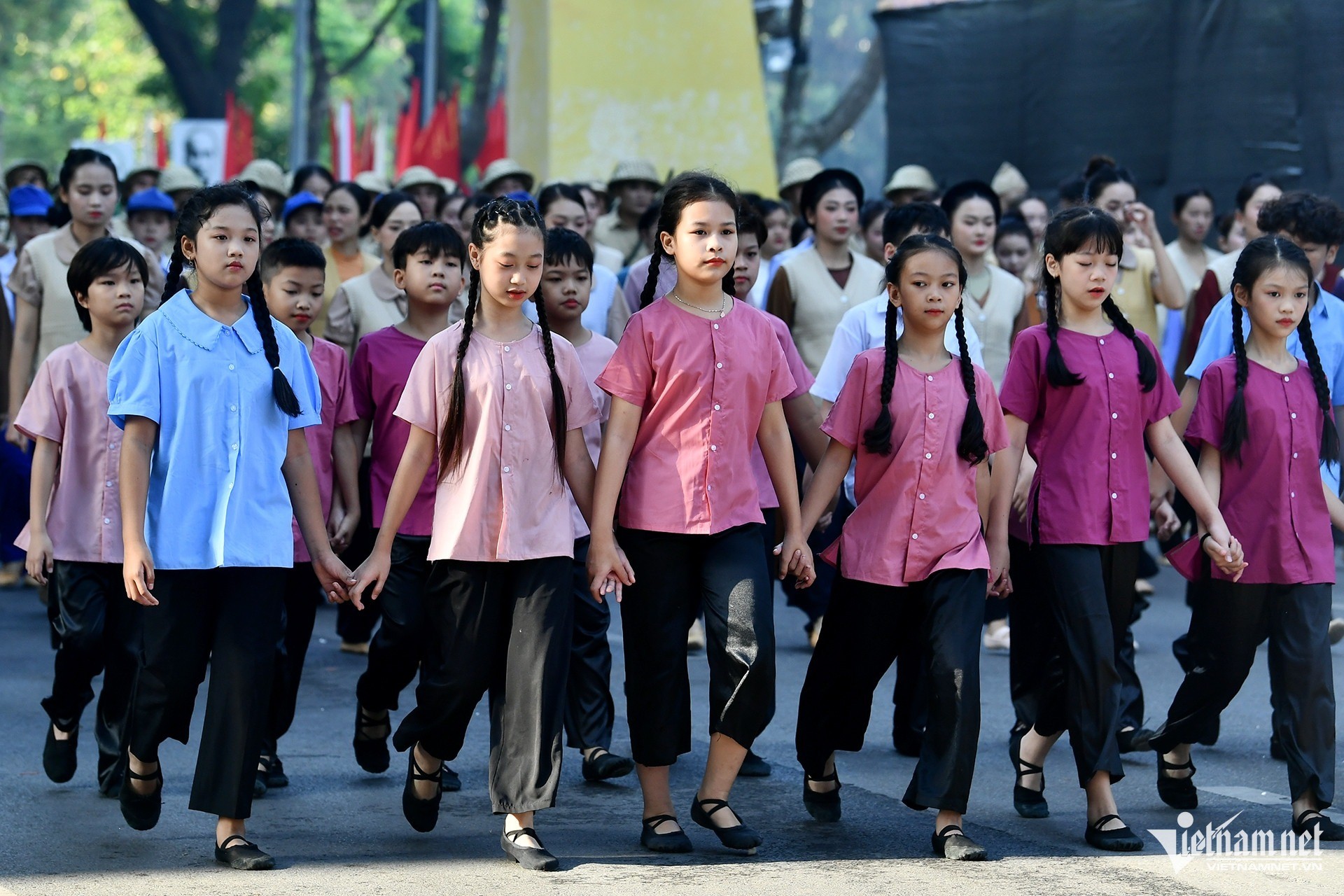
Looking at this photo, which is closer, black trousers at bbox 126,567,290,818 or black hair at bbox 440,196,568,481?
black trousers at bbox 126,567,290,818

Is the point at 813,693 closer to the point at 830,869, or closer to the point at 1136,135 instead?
the point at 830,869

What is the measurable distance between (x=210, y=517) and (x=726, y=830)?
164 cm

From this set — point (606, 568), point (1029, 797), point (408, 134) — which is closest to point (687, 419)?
point (606, 568)

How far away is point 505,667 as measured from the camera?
16.7 feet

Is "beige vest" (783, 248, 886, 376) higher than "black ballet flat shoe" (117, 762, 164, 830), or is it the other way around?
"beige vest" (783, 248, 886, 376)

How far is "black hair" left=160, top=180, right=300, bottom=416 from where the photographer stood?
16.4ft

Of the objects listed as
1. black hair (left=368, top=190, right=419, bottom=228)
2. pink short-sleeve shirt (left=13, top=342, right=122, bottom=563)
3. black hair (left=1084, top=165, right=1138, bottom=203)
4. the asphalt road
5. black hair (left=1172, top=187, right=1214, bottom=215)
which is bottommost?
the asphalt road

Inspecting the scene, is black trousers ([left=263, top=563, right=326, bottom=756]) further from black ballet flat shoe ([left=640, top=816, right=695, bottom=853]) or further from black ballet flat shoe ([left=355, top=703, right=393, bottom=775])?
black ballet flat shoe ([left=640, top=816, right=695, bottom=853])

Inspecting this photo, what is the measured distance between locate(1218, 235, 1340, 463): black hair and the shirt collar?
2.88 metres

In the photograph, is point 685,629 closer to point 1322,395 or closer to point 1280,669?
point 1280,669

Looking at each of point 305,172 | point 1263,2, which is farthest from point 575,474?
point 1263,2

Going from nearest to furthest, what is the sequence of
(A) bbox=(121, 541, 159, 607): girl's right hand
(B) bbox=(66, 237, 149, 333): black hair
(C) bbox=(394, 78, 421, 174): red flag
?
(A) bbox=(121, 541, 159, 607): girl's right hand → (B) bbox=(66, 237, 149, 333): black hair → (C) bbox=(394, 78, 421, 174): red flag

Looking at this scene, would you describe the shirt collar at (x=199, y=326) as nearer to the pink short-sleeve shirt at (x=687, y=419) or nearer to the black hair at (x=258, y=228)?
the black hair at (x=258, y=228)

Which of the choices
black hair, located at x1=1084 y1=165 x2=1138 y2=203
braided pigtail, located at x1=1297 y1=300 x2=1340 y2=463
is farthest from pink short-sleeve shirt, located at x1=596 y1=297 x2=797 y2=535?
black hair, located at x1=1084 y1=165 x2=1138 y2=203
